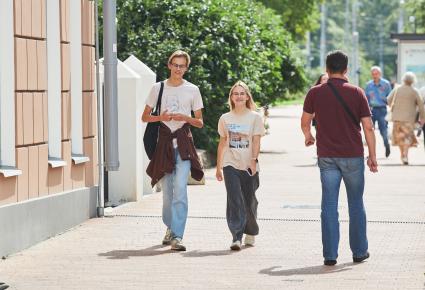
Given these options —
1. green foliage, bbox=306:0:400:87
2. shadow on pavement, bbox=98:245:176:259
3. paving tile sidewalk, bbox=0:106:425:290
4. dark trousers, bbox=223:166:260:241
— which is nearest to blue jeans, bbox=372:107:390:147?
paving tile sidewalk, bbox=0:106:425:290

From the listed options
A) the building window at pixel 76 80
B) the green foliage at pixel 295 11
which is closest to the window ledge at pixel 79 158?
the building window at pixel 76 80

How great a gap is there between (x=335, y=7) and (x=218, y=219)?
161 meters

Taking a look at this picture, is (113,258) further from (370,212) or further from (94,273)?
(370,212)

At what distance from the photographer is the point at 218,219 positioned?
1429 centimetres

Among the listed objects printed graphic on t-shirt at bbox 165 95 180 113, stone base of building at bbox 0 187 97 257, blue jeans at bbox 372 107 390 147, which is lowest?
stone base of building at bbox 0 187 97 257

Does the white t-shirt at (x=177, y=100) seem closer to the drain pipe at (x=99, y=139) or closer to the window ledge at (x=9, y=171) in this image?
the window ledge at (x=9, y=171)

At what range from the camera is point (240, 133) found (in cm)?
1177

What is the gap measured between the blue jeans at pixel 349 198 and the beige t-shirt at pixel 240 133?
1050mm

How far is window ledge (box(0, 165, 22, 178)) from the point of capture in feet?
36.4

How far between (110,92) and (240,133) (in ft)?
9.78

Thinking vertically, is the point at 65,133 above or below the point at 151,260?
above

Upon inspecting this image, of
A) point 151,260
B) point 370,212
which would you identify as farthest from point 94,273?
point 370,212

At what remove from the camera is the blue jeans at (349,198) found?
35.3ft

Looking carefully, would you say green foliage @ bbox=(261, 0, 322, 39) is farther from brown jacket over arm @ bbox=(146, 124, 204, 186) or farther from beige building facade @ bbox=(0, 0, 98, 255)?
brown jacket over arm @ bbox=(146, 124, 204, 186)
